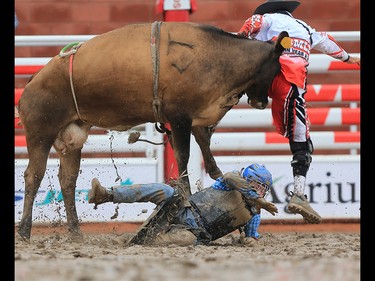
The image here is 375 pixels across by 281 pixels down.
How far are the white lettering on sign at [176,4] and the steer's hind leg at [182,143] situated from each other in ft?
6.83

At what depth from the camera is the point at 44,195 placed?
8.17 metres

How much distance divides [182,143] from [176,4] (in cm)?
214

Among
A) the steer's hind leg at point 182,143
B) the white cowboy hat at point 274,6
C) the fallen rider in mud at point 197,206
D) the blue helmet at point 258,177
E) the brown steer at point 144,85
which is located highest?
the white cowboy hat at point 274,6

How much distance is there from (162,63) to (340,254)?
5.55 feet

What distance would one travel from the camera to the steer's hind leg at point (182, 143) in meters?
6.36

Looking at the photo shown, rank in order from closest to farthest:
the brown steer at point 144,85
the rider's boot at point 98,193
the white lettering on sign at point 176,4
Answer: the rider's boot at point 98,193 → the brown steer at point 144,85 → the white lettering on sign at point 176,4

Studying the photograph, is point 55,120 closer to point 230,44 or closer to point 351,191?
point 230,44

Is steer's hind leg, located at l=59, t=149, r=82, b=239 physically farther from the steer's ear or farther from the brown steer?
the steer's ear

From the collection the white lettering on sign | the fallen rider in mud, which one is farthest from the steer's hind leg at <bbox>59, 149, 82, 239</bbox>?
the white lettering on sign

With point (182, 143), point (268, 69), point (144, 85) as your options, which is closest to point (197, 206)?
point (182, 143)

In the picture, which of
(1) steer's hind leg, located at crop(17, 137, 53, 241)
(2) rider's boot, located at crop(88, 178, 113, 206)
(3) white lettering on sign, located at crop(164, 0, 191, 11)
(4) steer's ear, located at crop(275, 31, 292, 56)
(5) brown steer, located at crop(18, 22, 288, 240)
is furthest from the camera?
(3) white lettering on sign, located at crop(164, 0, 191, 11)

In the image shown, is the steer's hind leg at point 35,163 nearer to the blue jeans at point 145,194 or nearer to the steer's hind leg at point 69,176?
the steer's hind leg at point 69,176

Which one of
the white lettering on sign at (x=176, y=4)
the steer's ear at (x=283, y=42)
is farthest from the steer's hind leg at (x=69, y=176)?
the white lettering on sign at (x=176, y=4)

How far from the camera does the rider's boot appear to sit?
6.00m
